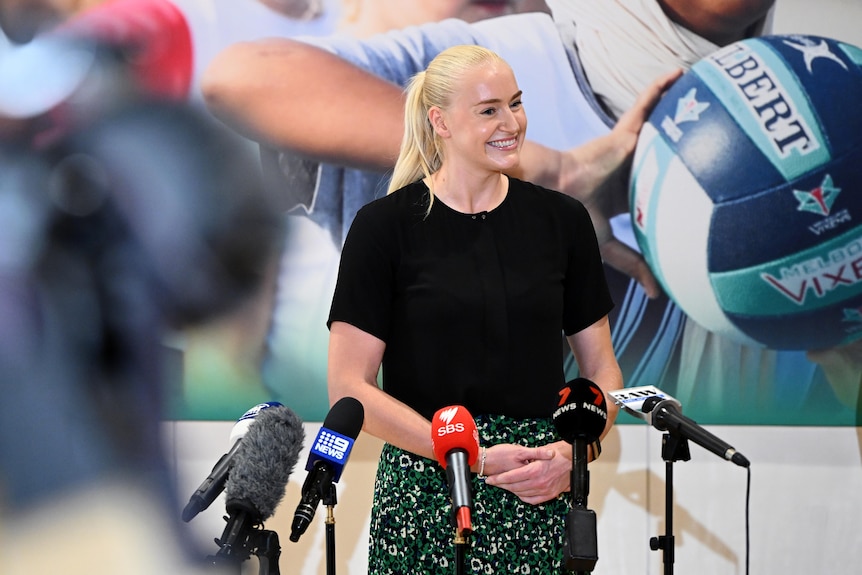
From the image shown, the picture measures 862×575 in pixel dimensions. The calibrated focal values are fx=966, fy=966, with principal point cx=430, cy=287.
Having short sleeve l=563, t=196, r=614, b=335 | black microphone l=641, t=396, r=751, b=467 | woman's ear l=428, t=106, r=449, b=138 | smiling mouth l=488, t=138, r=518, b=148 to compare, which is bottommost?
black microphone l=641, t=396, r=751, b=467

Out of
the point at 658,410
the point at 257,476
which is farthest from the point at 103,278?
the point at 257,476

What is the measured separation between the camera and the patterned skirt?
1.83 m

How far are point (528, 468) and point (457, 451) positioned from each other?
0.47 meters

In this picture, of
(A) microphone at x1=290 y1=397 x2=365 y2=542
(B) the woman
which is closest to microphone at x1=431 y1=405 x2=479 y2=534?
(A) microphone at x1=290 y1=397 x2=365 y2=542

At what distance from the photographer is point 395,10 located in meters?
3.39

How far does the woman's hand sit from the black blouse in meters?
0.10

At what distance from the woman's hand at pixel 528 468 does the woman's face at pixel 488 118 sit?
0.55 metres

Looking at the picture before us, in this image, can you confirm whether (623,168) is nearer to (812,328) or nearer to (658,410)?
(812,328)

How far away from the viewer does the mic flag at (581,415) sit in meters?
1.44

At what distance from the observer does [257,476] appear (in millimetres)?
1279

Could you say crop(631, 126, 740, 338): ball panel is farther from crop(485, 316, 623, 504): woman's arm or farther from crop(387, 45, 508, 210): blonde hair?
crop(485, 316, 623, 504): woman's arm

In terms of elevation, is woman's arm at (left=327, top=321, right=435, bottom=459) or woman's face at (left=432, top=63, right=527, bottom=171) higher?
woman's face at (left=432, top=63, right=527, bottom=171)

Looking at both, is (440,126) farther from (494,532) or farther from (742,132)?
(742,132)

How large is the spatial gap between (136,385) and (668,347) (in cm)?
189
